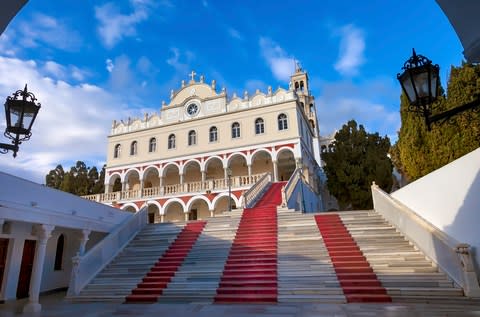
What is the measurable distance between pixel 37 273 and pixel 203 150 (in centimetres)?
1829

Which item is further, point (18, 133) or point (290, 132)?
point (290, 132)

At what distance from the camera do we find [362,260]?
29.1ft

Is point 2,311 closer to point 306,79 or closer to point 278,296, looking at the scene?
point 278,296

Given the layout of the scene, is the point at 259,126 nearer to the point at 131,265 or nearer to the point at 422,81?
the point at 131,265

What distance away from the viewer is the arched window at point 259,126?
24953 mm

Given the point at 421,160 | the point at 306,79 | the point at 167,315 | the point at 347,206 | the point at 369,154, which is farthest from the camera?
the point at 306,79

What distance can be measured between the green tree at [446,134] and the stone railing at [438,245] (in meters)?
2.85

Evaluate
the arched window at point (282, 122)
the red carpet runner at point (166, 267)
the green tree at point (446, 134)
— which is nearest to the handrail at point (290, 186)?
the red carpet runner at point (166, 267)

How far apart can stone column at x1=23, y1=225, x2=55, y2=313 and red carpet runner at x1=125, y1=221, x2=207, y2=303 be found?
7.17ft

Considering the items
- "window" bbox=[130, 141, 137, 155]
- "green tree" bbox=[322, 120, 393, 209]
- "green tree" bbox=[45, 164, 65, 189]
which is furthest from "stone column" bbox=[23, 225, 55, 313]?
"green tree" bbox=[45, 164, 65, 189]

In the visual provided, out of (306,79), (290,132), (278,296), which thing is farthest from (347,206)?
(306,79)

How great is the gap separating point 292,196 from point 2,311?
502 inches

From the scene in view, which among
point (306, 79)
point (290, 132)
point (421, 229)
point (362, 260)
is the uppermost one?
point (306, 79)

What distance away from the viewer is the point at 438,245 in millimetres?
7613
